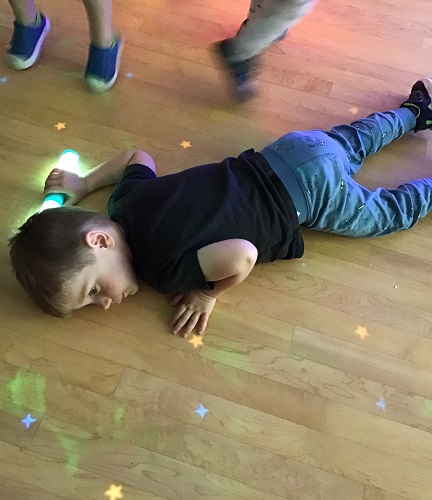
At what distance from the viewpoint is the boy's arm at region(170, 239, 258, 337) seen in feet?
3.18

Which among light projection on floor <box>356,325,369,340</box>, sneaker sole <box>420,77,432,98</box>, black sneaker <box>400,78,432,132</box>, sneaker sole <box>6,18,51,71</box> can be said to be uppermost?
sneaker sole <box>420,77,432,98</box>

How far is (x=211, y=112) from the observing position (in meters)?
1.36

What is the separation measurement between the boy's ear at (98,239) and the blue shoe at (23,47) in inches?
27.1

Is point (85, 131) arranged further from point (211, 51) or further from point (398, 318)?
point (398, 318)

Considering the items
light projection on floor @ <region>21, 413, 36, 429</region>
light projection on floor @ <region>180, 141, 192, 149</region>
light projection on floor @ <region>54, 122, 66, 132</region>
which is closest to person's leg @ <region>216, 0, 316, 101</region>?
light projection on floor @ <region>180, 141, 192, 149</region>

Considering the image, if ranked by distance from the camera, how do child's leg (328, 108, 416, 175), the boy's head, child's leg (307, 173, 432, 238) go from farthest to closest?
child's leg (328, 108, 416, 175)
child's leg (307, 173, 432, 238)
the boy's head

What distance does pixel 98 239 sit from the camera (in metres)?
0.96

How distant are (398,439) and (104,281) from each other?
638 millimetres

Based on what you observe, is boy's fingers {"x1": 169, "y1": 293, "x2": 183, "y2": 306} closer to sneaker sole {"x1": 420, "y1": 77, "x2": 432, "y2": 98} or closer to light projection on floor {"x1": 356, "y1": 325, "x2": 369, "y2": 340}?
light projection on floor {"x1": 356, "y1": 325, "x2": 369, "y2": 340}

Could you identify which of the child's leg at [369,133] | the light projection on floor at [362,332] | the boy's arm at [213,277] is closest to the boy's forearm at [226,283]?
the boy's arm at [213,277]

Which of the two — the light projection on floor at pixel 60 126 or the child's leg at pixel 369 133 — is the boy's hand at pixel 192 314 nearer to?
the child's leg at pixel 369 133

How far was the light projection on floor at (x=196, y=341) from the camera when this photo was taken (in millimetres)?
1058

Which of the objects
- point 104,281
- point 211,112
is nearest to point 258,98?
point 211,112

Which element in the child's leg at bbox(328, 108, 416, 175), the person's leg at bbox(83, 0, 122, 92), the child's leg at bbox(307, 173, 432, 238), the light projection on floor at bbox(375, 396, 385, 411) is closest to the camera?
the light projection on floor at bbox(375, 396, 385, 411)
